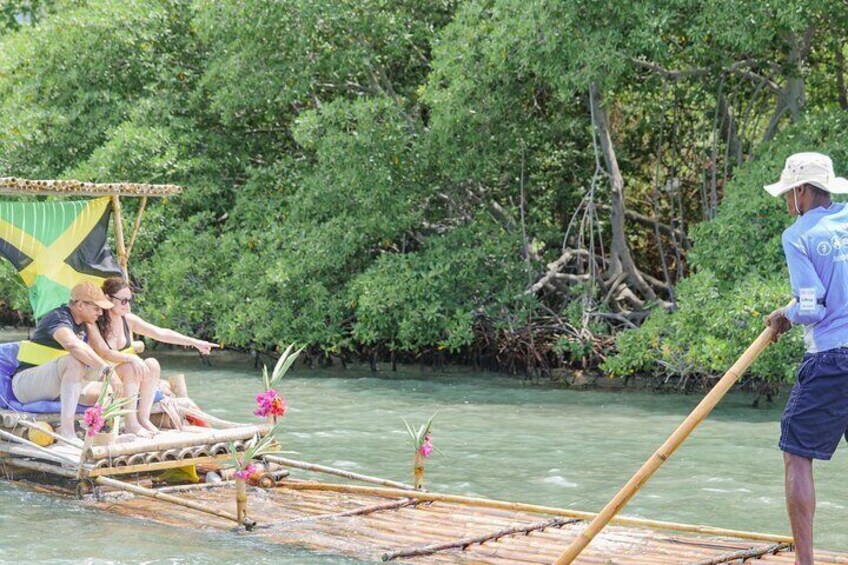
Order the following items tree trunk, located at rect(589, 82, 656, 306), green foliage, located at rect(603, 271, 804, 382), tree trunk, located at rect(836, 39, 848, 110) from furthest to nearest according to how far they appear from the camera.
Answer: tree trunk, located at rect(589, 82, 656, 306) → tree trunk, located at rect(836, 39, 848, 110) → green foliage, located at rect(603, 271, 804, 382)

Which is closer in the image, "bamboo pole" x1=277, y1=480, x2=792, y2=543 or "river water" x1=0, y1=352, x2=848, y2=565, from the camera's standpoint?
"bamboo pole" x1=277, y1=480, x2=792, y2=543

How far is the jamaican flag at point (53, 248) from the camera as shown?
9.69m

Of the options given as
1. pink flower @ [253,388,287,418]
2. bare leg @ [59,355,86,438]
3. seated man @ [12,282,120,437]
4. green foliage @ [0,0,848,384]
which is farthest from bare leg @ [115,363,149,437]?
green foliage @ [0,0,848,384]

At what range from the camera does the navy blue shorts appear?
5.41 meters

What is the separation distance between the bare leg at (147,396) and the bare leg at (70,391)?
1.26 ft

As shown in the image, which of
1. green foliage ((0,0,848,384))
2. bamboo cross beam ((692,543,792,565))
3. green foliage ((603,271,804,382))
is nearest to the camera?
bamboo cross beam ((692,543,792,565))

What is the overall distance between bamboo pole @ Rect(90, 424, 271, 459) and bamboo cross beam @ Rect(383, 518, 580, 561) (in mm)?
1538

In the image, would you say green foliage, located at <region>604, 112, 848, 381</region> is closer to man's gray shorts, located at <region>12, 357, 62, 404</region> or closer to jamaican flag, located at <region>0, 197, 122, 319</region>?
jamaican flag, located at <region>0, 197, 122, 319</region>

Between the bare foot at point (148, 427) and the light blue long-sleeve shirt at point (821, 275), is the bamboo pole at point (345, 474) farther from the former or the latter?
the light blue long-sleeve shirt at point (821, 275)

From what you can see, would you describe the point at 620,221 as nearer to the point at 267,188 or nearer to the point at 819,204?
the point at 267,188

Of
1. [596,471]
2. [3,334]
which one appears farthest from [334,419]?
[3,334]

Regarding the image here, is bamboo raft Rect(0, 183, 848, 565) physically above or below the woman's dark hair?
below

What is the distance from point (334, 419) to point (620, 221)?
14.3ft

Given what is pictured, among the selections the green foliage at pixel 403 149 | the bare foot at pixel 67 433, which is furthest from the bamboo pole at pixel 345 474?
the green foliage at pixel 403 149
